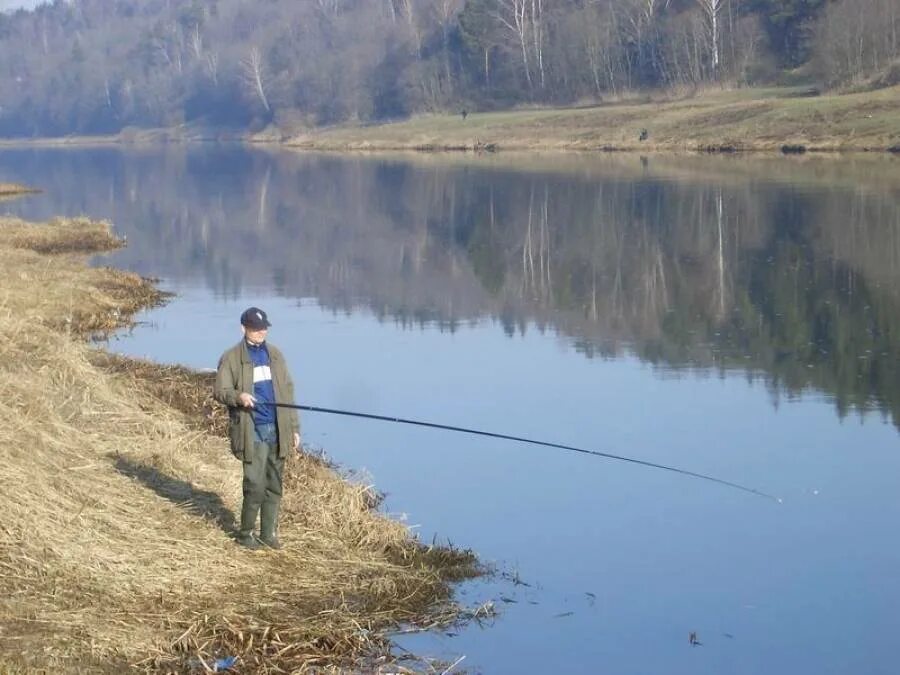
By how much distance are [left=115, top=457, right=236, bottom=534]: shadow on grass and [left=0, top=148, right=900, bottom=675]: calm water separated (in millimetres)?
1627

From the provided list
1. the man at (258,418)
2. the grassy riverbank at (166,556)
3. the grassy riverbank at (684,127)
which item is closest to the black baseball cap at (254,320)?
the man at (258,418)

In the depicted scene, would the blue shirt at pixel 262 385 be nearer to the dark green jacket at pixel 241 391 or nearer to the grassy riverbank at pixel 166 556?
the dark green jacket at pixel 241 391

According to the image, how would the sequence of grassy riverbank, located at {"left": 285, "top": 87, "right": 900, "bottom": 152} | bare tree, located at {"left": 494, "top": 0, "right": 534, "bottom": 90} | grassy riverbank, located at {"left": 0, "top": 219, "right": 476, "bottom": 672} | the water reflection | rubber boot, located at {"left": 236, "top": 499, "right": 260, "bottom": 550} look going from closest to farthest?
grassy riverbank, located at {"left": 0, "top": 219, "right": 476, "bottom": 672}
rubber boot, located at {"left": 236, "top": 499, "right": 260, "bottom": 550}
the water reflection
grassy riverbank, located at {"left": 285, "top": 87, "right": 900, "bottom": 152}
bare tree, located at {"left": 494, "top": 0, "right": 534, "bottom": 90}

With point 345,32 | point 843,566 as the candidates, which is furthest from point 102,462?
point 345,32

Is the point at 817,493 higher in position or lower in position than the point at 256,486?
lower

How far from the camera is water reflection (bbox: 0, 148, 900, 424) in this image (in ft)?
63.5

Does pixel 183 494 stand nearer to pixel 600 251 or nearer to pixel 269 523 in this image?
pixel 269 523

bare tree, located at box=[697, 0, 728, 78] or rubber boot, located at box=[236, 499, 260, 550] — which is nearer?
rubber boot, located at box=[236, 499, 260, 550]

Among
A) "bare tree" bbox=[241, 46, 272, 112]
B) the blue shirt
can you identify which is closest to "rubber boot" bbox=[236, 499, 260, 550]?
the blue shirt

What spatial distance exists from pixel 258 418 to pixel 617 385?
26.2 ft

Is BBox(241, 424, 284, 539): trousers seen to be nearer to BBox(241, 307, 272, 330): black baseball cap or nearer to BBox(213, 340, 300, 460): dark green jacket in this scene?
BBox(213, 340, 300, 460): dark green jacket

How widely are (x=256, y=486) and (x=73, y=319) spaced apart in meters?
11.4

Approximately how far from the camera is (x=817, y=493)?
12.2 metres

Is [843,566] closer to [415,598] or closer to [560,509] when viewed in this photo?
[560,509]
